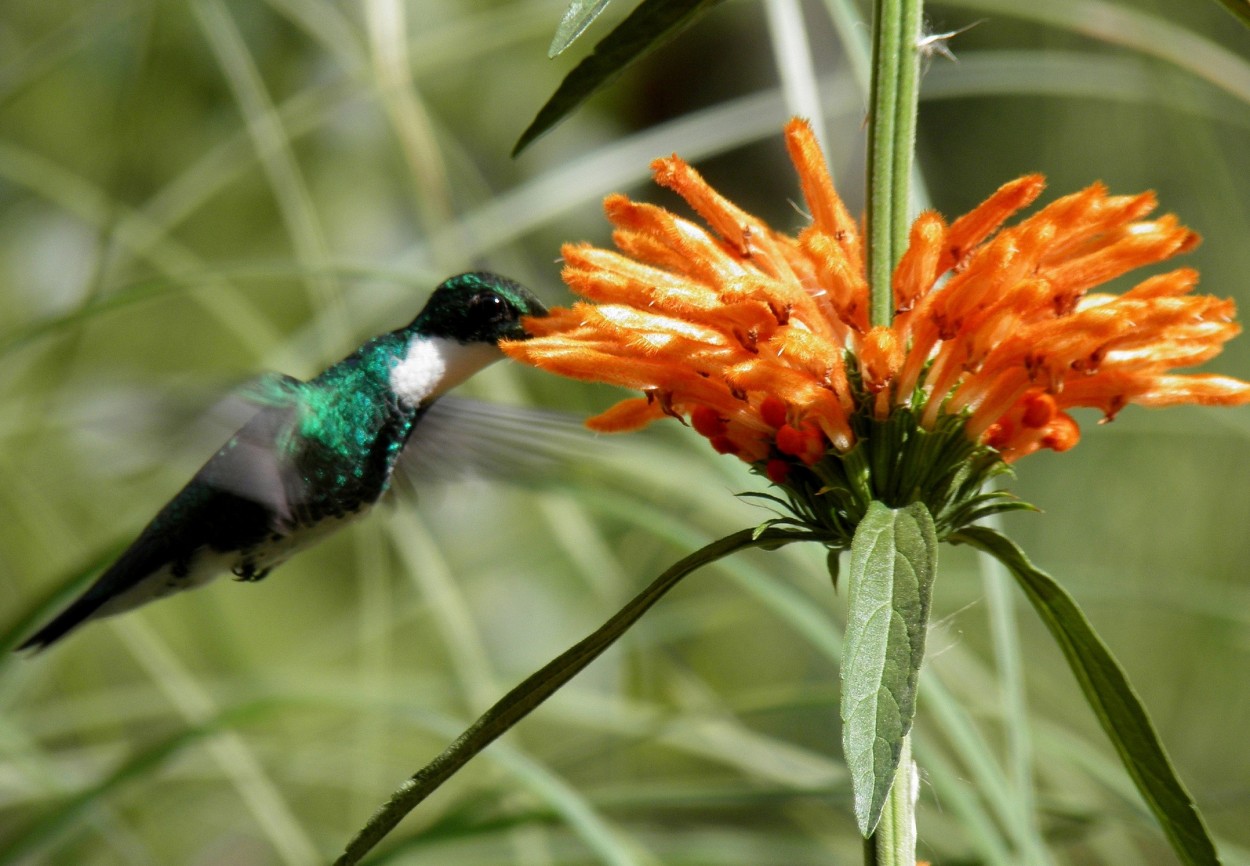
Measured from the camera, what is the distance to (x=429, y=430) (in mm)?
1311

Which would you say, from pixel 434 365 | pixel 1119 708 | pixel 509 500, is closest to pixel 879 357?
pixel 1119 708

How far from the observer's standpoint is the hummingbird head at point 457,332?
109 centimetres

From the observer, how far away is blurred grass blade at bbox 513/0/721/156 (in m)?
0.71

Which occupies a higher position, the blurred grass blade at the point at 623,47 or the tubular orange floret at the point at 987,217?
the blurred grass blade at the point at 623,47

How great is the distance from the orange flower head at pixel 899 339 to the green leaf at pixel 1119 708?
2.6 inches

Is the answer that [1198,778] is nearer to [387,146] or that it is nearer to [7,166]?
[387,146]

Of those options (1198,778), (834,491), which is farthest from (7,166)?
(1198,778)

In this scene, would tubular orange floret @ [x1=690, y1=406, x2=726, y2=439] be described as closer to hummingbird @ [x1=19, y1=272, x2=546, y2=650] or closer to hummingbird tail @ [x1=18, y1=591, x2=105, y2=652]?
hummingbird @ [x1=19, y1=272, x2=546, y2=650]

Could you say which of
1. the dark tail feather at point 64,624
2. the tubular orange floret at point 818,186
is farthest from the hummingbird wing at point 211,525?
the tubular orange floret at point 818,186

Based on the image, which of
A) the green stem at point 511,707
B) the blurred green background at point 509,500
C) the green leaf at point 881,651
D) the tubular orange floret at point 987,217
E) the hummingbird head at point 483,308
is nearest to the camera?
the green leaf at point 881,651

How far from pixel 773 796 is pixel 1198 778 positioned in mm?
2037

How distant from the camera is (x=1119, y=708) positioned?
722 millimetres

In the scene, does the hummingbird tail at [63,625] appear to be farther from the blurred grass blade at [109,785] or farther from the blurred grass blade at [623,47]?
the blurred grass blade at [623,47]

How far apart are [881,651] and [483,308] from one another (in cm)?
59
